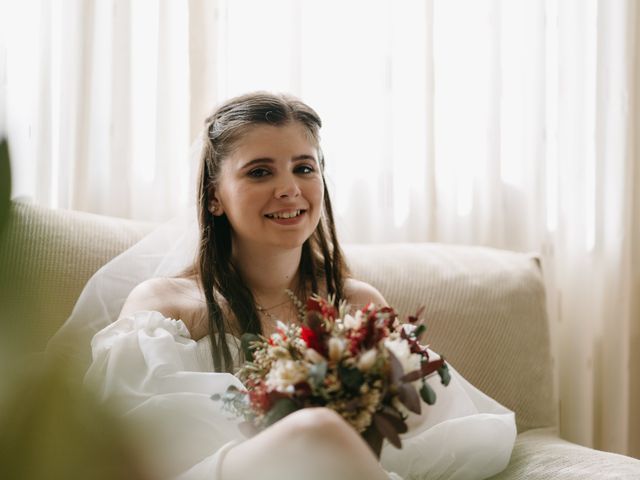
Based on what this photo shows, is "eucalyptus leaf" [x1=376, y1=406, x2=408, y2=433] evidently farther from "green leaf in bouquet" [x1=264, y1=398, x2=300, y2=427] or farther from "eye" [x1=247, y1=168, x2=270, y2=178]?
"eye" [x1=247, y1=168, x2=270, y2=178]

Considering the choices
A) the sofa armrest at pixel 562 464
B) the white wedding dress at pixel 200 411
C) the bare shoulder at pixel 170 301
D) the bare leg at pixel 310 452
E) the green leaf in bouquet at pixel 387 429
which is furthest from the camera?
the bare shoulder at pixel 170 301

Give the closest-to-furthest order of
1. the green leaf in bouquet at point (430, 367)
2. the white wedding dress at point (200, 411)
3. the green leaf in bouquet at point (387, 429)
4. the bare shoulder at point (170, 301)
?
the green leaf in bouquet at point (387, 429), the green leaf in bouquet at point (430, 367), the white wedding dress at point (200, 411), the bare shoulder at point (170, 301)

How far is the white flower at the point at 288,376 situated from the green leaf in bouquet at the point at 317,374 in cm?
2

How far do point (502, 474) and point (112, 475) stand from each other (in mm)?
1526

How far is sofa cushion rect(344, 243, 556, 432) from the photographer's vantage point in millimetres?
2018

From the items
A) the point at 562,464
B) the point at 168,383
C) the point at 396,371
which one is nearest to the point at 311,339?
the point at 396,371

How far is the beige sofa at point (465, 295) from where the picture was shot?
1.76 metres

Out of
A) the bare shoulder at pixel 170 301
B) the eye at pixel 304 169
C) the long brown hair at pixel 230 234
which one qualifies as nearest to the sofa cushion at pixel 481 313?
the long brown hair at pixel 230 234

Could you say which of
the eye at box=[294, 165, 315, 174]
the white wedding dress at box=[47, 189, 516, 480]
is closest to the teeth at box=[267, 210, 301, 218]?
the eye at box=[294, 165, 315, 174]

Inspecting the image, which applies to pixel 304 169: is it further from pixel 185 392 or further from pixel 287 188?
pixel 185 392

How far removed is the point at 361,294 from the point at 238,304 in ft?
1.06

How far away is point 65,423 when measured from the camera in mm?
281

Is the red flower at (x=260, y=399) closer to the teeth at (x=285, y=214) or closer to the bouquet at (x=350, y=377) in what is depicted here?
the bouquet at (x=350, y=377)

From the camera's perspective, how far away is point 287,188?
1.78 metres
